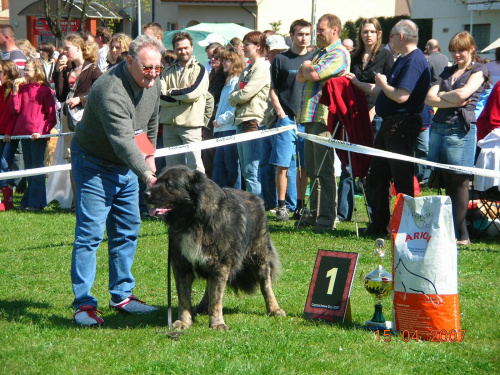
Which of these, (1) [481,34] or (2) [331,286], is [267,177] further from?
(1) [481,34]

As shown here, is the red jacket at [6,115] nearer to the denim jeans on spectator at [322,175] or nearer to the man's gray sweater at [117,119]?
the denim jeans on spectator at [322,175]

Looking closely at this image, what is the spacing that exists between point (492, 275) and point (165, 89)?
16.5ft

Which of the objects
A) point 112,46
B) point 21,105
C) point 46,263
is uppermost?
point 112,46

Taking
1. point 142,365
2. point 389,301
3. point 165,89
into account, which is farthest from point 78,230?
point 165,89

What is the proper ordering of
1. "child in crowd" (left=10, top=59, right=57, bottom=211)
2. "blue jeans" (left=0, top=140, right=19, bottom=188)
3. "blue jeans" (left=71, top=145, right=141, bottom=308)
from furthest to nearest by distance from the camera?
"blue jeans" (left=0, top=140, right=19, bottom=188), "child in crowd" (left=10, top=59, right=57, bottom=211), "blue jeans" (left=71, top=145, right=141, bottom=308)

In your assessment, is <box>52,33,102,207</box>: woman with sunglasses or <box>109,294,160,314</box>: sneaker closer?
<box>109,294,160,314</box>: sneaker

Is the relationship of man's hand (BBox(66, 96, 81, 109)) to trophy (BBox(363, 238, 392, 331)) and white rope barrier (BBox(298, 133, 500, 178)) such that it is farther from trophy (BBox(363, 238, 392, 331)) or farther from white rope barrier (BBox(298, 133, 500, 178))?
trophy (BBox(363, 238, 392, 331))

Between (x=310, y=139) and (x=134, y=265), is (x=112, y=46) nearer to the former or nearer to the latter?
(x=310, y=139)

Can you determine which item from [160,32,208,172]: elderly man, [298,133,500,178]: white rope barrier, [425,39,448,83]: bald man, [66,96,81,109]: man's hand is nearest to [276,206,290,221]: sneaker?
[160,32,208,172]: elderly man

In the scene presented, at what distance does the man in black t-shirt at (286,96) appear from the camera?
31.2 ft

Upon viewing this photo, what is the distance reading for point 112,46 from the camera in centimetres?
1068

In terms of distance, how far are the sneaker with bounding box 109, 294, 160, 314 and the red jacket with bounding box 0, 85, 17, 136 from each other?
6418 millimetres

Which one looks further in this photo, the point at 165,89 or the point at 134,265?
the point at 165,89

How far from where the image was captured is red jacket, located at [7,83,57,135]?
36.1 feet
